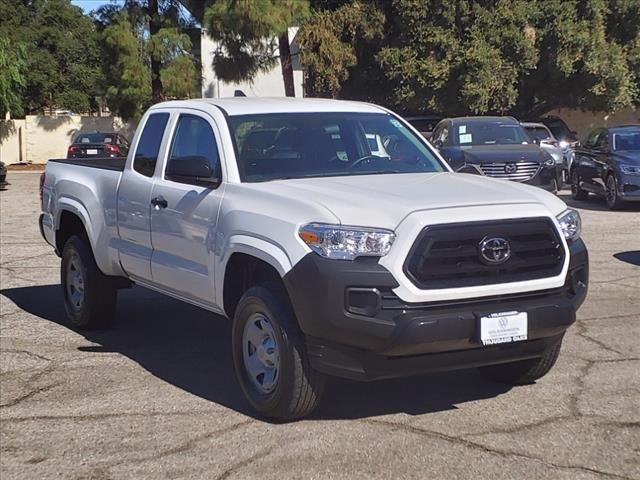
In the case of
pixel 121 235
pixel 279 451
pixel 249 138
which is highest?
pixel 249 138

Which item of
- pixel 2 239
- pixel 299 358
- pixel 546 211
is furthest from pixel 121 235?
pixel 2 239

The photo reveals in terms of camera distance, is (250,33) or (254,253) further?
(250,33)

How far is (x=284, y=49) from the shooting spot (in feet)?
100

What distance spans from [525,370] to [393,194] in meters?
1.64

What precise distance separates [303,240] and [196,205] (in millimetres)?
1299

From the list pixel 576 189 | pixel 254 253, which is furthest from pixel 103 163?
pixel 576 189

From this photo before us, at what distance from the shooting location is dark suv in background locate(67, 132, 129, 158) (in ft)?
94.9

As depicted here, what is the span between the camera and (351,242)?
4.78m

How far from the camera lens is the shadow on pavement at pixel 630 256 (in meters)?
11.0

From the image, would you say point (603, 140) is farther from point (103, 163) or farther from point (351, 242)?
point (351, 242)

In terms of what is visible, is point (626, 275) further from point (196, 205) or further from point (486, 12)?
point (486, 12)

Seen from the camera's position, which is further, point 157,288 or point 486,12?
point 486,12

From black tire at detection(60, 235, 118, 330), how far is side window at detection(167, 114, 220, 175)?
5.48 ft

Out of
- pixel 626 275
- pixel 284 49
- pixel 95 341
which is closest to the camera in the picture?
pixel 95 341
